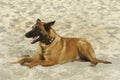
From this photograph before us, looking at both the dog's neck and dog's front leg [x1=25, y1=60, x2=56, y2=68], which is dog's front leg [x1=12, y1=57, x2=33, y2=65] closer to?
dog's front leg [x1=25, y1=60, x2=56, y2=68]

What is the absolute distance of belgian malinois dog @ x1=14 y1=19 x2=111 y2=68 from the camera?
7254 millimetres

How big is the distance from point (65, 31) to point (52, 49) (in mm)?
2491

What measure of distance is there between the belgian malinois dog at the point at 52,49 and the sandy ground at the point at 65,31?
4.6 inches

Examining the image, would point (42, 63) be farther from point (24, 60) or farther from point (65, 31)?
point (65, 31)

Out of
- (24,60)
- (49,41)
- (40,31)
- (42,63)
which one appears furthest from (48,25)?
(24,60)

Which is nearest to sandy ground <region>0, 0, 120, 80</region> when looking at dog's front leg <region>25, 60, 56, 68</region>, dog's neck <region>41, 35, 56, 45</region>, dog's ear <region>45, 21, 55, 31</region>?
dog's front leg <region>25, 60, 56, 68</region>

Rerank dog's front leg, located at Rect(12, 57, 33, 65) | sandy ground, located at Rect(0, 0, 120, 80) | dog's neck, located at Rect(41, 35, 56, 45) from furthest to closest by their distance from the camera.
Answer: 1. dog's front leg, located at Rect(12, 57, 33, 65)
2. dog's neck, located at Rect(41, 35, 56, 45)
3. sandy ground, located at Rect(0, 0, 120, 80)

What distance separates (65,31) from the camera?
9852 mm

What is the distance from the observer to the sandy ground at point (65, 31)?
719 cm

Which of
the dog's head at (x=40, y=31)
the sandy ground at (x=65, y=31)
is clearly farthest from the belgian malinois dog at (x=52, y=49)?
the sandy ground at (x=65, y=31)

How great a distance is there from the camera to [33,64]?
7375 mm

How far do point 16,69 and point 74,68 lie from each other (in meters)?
1.03

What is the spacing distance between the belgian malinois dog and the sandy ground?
118 millimetres

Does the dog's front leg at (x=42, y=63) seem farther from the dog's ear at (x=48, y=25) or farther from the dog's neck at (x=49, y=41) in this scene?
the dog's ear at (x=48, y=25)
